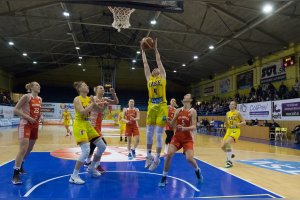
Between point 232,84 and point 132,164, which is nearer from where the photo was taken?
point 132,164

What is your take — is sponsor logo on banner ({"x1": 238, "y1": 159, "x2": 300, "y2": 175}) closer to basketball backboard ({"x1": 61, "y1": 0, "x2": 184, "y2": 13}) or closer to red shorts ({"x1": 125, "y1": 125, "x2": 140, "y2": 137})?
red shorts ({"x1": 125, "y1": 125, "x2": 140, "y2": 137})

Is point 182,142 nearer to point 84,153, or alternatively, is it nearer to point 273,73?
point 84,153

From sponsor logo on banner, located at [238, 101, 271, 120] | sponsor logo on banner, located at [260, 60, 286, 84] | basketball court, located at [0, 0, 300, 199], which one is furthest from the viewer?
sponsor logo on banner, located at [260, 60, 286, 84]

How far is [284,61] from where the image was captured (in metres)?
21.4

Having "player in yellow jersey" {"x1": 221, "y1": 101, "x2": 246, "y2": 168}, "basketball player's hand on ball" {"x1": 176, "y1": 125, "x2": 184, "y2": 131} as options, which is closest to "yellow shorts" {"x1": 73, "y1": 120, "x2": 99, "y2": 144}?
"basketball player's hand on ball" {"x1": 176, "y1": 125, "x2": 184, "y2": 131}

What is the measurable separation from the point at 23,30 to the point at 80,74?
19.1 m

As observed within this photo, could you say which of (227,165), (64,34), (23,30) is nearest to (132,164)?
(227,165)

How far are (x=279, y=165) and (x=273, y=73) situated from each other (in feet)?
53.7

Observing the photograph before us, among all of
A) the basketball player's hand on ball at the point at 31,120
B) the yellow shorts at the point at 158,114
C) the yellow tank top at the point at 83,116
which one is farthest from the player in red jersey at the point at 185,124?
the basketball player's hand on ball at the point at 31,120

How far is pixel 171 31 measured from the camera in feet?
65.0

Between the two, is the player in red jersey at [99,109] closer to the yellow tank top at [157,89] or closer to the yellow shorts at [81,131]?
the yellow shorts at [81,131]

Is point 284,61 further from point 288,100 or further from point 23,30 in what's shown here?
point 23,30

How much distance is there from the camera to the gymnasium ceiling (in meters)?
17.1

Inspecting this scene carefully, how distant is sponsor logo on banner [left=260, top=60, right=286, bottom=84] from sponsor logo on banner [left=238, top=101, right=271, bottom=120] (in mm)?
3672
